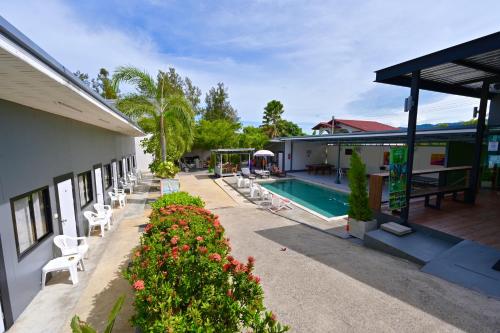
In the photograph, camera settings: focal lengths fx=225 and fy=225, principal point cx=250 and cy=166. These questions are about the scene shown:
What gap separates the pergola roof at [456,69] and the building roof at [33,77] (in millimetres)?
6855

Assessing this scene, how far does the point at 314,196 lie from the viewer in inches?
554

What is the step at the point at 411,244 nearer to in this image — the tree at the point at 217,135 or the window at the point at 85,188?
the window at the point at 85,188

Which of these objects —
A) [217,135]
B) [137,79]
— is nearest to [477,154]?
[137,79]

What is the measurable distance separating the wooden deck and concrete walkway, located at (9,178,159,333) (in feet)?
23.1

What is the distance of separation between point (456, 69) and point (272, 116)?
107 ft

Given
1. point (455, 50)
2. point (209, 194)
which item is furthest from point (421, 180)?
point (209, 194)

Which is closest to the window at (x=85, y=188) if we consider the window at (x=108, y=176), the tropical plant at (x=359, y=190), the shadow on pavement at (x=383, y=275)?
the window at (x=108, y=176)

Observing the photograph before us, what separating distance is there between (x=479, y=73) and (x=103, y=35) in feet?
37.8

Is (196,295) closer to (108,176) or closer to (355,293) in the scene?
(355,293)

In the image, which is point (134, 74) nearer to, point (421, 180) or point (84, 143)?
point (84, 143)

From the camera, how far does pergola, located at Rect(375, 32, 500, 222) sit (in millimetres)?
4605

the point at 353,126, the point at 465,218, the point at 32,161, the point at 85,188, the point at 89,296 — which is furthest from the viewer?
the point at 353,126

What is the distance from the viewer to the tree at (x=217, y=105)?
1559 inches

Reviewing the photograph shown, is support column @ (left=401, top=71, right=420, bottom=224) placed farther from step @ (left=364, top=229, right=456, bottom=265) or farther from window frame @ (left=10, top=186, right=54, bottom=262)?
window frame @ (left=10, top=186, right=54, bottom=262)
